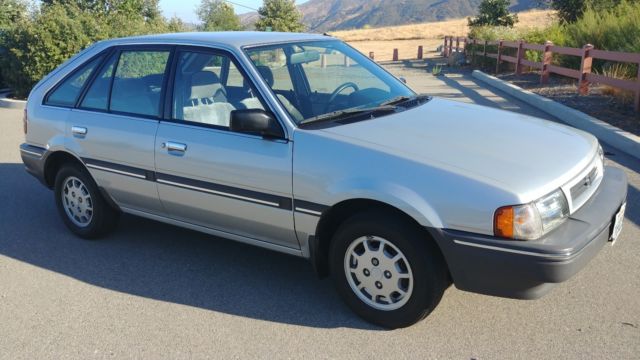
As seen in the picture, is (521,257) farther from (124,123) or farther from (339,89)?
(124,123)

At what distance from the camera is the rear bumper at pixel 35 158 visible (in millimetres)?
5160

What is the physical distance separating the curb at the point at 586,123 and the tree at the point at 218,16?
84.3ft

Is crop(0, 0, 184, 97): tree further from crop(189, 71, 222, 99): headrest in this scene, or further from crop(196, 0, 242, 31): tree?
crop(196, 0, 242, 31): tree

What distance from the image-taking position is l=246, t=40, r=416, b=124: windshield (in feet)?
13.1

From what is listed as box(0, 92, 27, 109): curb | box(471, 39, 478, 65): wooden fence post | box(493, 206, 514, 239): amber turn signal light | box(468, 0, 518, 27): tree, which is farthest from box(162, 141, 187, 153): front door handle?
box(468, 0, 518, 27): tree

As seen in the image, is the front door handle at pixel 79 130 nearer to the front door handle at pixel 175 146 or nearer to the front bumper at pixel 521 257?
the front door handle at pixel 175 146

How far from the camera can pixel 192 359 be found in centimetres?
325

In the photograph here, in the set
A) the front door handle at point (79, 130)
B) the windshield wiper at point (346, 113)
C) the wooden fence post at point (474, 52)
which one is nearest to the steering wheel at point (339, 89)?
the windshield wiper at point (346, 113)

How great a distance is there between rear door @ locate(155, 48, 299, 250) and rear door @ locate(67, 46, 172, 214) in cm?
17

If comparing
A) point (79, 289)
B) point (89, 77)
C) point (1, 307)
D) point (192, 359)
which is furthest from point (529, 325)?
point (89, 77)

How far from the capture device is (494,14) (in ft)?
102

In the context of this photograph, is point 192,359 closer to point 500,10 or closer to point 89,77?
point 89,77

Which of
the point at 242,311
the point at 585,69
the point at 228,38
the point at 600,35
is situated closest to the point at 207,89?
the point at 228,38

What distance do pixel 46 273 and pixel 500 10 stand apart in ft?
101
